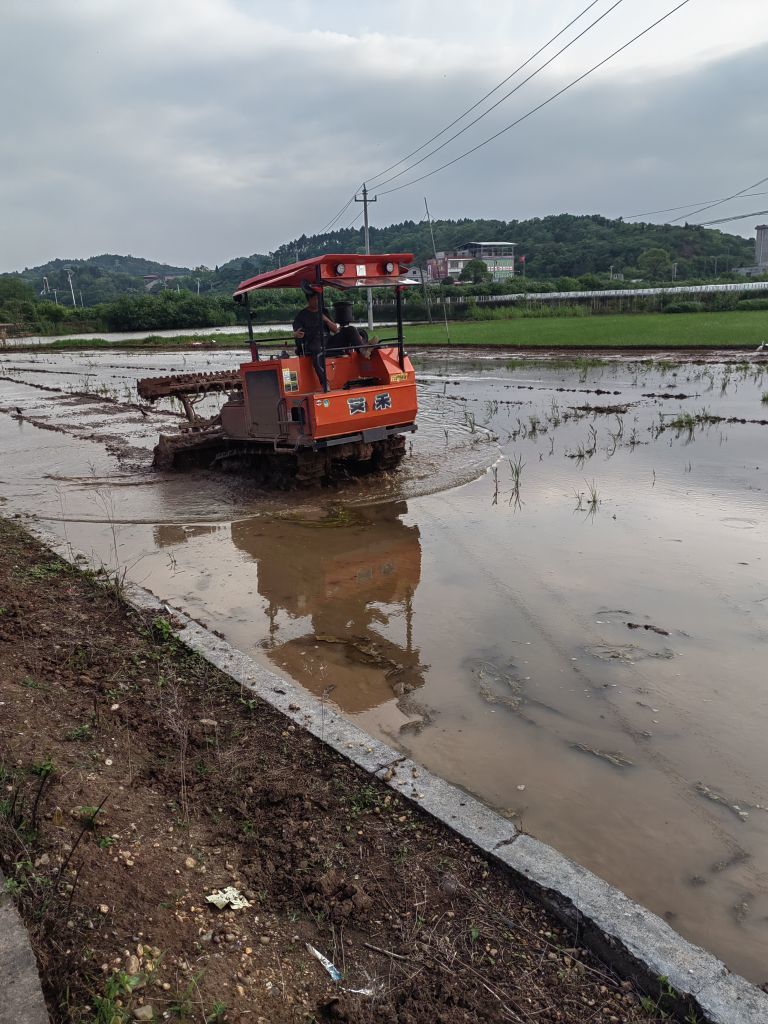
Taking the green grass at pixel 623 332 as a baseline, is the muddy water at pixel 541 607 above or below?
below

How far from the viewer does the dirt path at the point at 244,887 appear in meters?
2.16

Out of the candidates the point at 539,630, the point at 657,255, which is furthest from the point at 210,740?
the point at 657,255

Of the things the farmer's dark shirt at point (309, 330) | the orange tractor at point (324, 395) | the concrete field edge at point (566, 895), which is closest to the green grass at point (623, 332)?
the orange tractor at point (324, 395)

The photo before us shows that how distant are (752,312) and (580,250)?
1779 inches

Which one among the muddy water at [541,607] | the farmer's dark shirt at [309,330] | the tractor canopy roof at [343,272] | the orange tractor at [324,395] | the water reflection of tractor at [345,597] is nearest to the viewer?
the muddy water at [541,607]

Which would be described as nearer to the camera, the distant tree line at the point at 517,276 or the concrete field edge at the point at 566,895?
the concrete field edge at the point at 566,895

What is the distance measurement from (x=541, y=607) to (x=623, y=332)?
2922cm

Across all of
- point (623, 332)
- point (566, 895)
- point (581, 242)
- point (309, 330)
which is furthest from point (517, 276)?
point (566, 895)

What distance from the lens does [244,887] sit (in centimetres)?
260

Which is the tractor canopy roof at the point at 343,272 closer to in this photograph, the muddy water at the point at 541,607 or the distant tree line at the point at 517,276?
the muddy water at the point at 541,607

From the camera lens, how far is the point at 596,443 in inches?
461

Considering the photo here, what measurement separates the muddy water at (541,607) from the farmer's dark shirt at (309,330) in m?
1.90

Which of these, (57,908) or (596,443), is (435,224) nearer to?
(596,443)

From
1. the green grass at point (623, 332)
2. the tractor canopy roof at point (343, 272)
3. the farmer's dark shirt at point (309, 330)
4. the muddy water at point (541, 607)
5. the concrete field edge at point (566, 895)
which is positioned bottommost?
the muddy water at point (541, 607)
